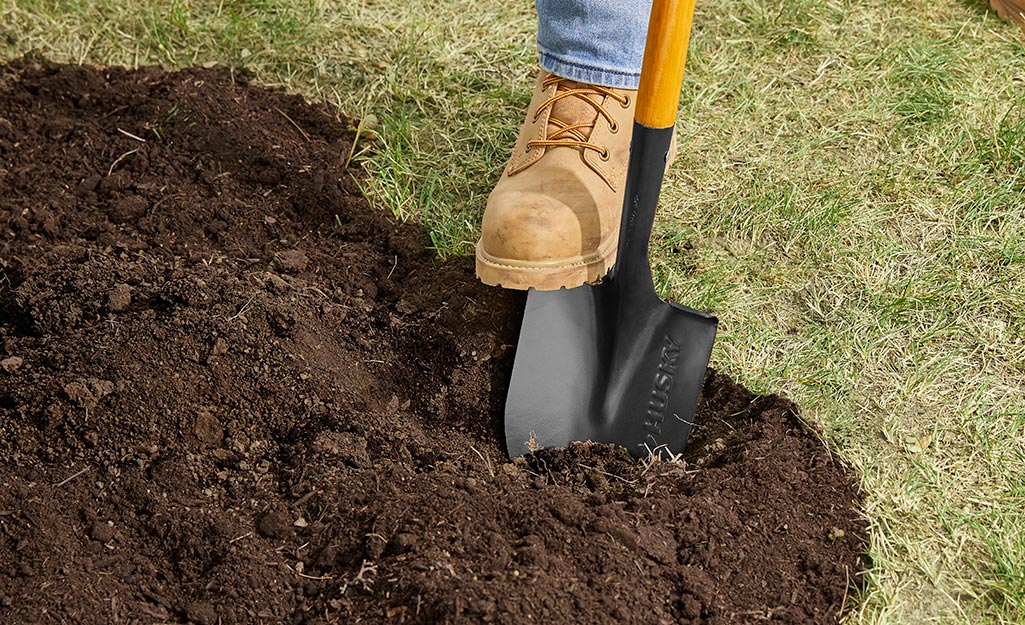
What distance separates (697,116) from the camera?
2.95 metres

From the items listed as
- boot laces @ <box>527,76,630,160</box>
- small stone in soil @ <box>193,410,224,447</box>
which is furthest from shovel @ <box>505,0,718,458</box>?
small stone in soil @ <box>193,410,224,447</box>

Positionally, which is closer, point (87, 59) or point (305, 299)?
point (305, 299)

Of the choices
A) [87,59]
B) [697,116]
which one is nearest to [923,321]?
[697,116]

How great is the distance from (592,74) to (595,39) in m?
0.09

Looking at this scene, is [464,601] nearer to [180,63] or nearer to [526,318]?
[526,318]

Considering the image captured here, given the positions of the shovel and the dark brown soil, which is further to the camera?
the shovel

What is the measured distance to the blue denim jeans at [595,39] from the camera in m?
2.28

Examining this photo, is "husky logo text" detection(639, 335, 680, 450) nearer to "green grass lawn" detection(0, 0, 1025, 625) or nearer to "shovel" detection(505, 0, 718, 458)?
"shovel" detection(505, 0, 718, 458)

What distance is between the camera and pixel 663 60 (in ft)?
6.15

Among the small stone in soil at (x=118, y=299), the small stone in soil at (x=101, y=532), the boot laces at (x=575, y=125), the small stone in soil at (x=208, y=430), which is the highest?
→ the boot laces at (x=575, y=125)

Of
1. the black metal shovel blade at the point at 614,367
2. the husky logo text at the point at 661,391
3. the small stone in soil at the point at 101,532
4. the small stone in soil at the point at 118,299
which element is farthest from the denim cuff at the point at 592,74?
the small stone in soil at the point at 101,532

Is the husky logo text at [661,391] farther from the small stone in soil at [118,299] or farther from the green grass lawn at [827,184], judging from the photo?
the small stone in soil at [118,299]

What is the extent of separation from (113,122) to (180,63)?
1.21 ft

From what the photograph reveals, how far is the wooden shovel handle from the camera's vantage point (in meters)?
1.84
